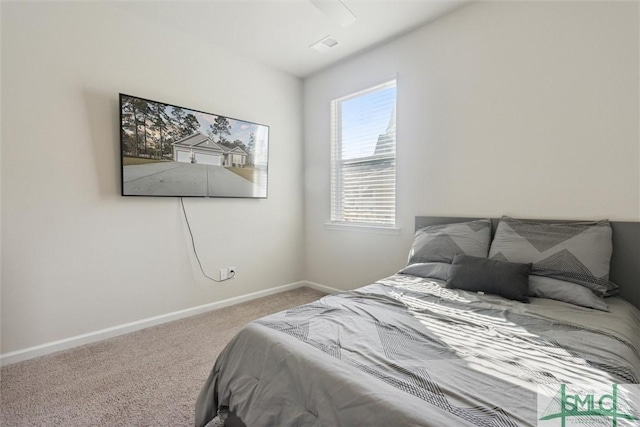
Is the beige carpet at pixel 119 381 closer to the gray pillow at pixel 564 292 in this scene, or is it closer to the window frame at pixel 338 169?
the window frame at pixel 338 169

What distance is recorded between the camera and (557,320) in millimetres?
1390

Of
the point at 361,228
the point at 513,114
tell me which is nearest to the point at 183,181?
the point at 361,228

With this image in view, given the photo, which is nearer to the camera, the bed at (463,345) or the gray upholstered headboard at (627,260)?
the bed at (463,345)

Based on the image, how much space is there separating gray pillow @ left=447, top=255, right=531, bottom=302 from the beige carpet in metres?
1.75

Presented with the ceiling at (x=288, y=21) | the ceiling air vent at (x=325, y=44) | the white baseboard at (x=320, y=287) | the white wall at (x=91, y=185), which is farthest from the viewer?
the white baseboard at (x=320, y=287)

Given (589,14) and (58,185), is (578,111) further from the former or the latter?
(58,185)

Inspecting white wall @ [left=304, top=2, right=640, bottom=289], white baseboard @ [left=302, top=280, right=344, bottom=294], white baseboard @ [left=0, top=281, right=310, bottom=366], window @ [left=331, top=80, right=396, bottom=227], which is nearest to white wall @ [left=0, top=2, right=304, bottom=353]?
white baseboard @ [left=0, top=281, right=310, bottom=366]

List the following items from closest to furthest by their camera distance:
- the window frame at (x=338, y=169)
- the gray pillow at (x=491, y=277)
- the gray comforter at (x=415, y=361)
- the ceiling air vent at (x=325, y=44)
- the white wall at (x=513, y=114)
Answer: the gray comforter at (x=415, y=361) → the gray pillow at (x=491, y=277) → the white wall at (x=513, y=114) → the ceiling air vent at (x=325, y=44) → the window frame at (x=338, y=169)

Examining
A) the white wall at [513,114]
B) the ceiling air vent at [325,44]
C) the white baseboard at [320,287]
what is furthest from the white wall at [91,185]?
the white wall at [513,114]

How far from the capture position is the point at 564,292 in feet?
5.37

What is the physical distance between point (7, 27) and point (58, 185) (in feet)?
3.58

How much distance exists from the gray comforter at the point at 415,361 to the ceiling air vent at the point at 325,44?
8.42 feet

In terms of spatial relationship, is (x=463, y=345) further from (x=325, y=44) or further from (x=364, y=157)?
(x=325, y=44)

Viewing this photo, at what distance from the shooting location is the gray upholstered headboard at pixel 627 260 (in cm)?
175
